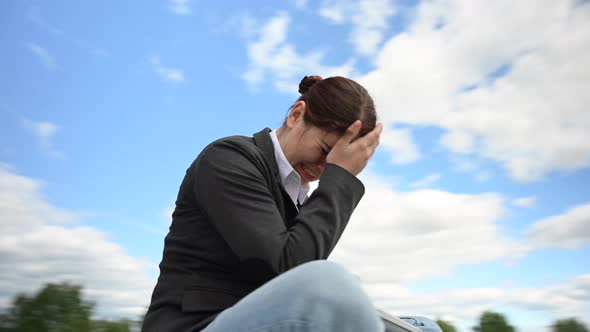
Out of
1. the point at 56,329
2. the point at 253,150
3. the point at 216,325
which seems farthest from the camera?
the point at 56,329

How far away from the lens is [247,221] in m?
1.88

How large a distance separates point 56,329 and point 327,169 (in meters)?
2.83

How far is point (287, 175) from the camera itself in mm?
2406

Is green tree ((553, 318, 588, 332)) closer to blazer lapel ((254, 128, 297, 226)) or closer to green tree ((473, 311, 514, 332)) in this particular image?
green tree ((473, 311, 514, 332))

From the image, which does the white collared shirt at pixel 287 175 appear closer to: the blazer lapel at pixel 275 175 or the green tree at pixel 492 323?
the blazer lapel at pixel 275 175

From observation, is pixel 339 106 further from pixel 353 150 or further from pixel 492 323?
pixel 492 323

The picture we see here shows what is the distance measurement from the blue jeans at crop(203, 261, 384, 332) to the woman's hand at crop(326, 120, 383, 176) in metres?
0.86

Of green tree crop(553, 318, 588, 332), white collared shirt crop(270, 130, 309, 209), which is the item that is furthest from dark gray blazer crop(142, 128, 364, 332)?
green tree crop(553, 318, 588, 332)

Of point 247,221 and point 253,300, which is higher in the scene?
point 247,221

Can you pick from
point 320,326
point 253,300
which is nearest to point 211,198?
point 253,300

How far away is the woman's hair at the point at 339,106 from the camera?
7.91 ft

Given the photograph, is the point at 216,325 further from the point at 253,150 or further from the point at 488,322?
the point at 488,322

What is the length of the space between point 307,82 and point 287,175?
2.07ft

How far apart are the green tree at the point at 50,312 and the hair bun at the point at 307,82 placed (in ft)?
8.32
